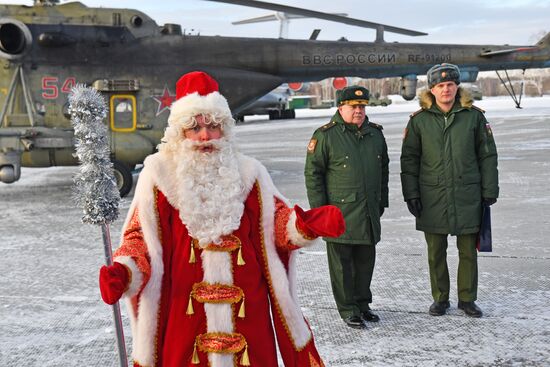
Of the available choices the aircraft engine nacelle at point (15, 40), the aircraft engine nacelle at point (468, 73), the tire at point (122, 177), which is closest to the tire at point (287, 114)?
the aircraft engine nacelle at point (468, 73)

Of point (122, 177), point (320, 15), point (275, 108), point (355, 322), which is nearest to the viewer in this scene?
point (355, 322)

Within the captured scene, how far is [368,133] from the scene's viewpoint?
3.87m

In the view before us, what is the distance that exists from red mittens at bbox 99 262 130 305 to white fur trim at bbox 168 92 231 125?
0.62 m

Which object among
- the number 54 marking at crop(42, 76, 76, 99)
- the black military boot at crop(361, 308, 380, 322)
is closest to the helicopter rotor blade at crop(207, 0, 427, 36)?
the number 54 marking at crop(42, 76, 76, 99)

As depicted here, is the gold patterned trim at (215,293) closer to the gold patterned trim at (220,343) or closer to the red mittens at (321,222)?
the gold patterned trim at (220,343)

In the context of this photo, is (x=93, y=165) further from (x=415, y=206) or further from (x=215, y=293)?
(x=415, y=206)

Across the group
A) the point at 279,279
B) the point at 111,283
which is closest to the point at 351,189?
the point at 279,279

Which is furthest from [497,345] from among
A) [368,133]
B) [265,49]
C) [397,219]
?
[265,49]

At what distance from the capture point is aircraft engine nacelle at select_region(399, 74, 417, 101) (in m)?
11.6

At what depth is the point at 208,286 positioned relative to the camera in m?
2.09

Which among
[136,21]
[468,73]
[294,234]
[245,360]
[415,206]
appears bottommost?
[245,360]

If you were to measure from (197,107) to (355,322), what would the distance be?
6.98 ft

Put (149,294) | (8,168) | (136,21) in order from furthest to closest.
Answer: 1. (136,21)
2. (8,168)
3. (149,294)

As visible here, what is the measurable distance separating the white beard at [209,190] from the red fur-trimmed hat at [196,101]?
103 millimetres
